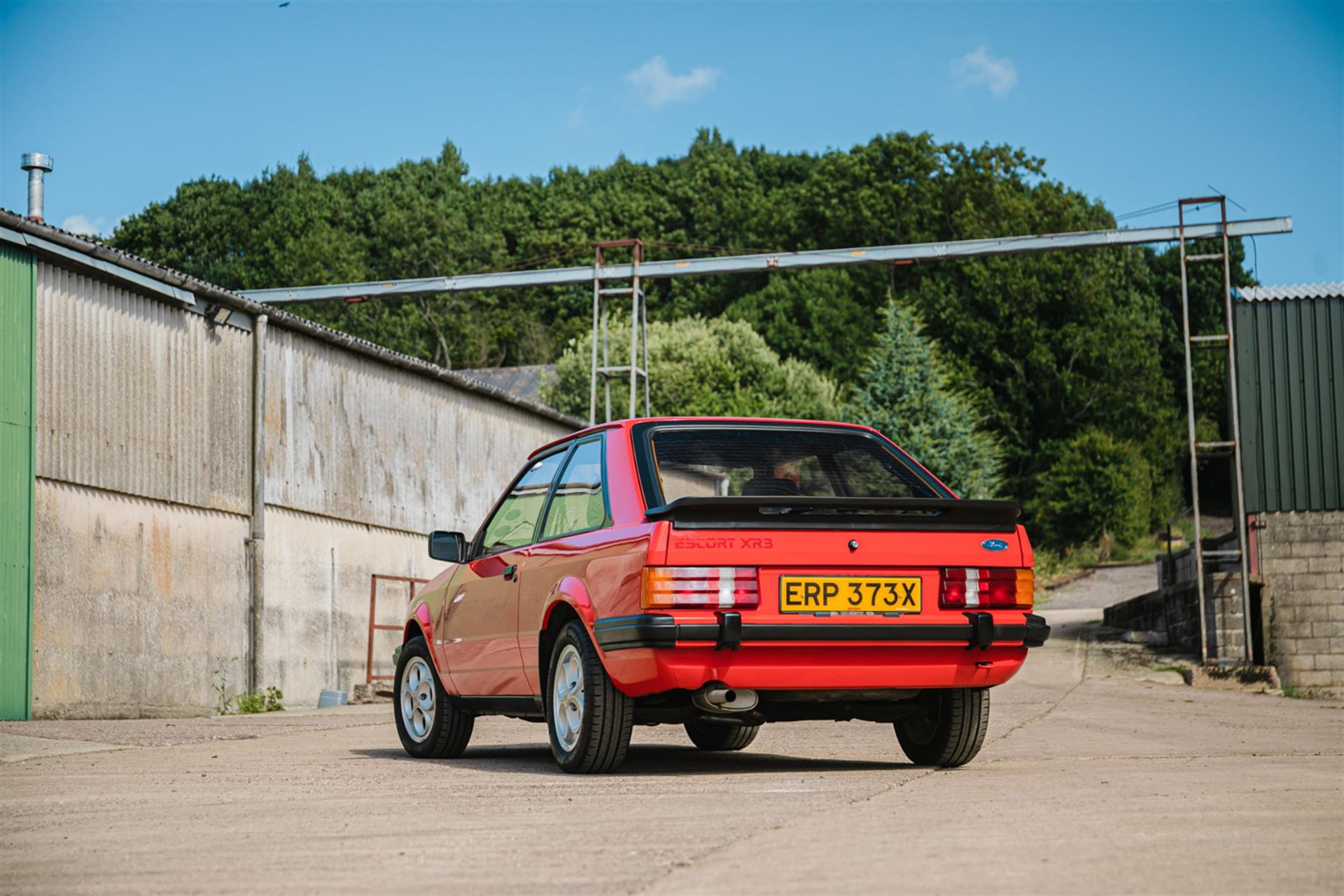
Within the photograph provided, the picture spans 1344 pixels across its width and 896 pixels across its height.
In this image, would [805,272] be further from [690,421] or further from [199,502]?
[690,421]

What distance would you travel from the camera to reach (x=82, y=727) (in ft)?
45.6

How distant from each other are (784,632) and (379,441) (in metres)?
17.9

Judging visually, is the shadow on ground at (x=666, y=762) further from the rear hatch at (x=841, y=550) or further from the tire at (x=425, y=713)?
the rear hatch at (x=841, y=550)

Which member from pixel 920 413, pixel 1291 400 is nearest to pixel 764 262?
pixel 920 413

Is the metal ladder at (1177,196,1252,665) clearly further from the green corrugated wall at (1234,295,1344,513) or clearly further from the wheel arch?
the wheel arch

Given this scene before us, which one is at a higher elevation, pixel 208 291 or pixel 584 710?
pixel 208 291

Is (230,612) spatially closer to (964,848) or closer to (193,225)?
(964,848)

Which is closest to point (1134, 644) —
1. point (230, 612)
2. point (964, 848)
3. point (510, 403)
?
point (510, 403)

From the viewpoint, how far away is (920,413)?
5291 centimetres

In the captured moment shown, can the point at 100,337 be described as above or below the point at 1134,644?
above

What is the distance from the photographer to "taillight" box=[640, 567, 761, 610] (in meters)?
6.97

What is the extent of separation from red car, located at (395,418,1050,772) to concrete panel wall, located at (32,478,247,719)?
9359 millimetres

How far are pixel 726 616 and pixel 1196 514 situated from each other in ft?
67.4

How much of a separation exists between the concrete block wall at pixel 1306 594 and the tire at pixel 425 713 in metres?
17.0
